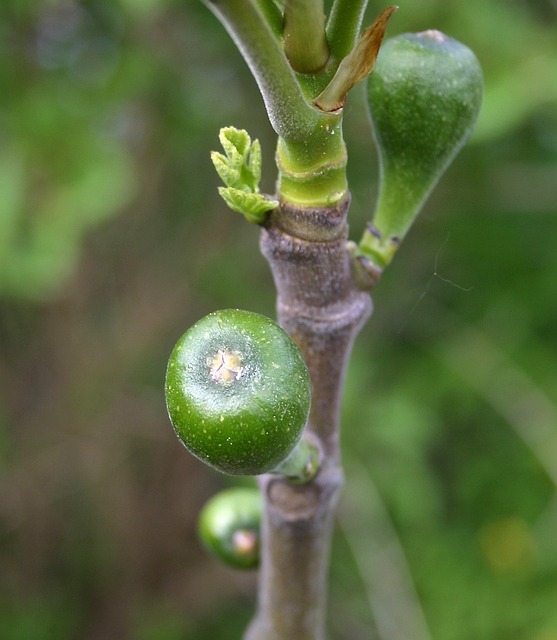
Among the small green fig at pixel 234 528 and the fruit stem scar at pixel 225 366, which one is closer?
the fruit stem scar at pixel 225 366

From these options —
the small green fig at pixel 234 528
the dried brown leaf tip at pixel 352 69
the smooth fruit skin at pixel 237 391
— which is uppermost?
the dried brown leaf tip at pixel 352 69

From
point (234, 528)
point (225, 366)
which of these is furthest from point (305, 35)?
point (234, 528)

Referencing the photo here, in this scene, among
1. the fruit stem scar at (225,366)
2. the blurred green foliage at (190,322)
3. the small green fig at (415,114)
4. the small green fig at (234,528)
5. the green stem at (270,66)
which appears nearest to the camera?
the green stem at (270,66)

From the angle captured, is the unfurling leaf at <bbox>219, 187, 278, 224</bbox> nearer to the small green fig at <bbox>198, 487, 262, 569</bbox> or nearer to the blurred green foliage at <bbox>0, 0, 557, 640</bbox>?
the small green fig at <bbox>198, 487, 262, 569</bbox>

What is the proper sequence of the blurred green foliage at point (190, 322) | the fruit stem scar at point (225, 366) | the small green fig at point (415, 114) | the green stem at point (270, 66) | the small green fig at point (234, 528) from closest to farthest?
the green stem at point (270, 66), the fruit stem scar at point (225, 366), the small green fig at point (415, 114), the small green fig at point (234, 528), the blurred green foliage at point (190, 322)

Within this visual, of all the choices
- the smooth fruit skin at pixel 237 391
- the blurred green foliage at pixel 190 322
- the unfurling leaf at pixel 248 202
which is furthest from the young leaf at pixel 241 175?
the blurred green foliage at pixel 190 322

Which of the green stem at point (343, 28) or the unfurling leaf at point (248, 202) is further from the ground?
the green stem at point (343, 28)

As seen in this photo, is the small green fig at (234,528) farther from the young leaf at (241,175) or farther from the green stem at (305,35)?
the green stem at (305,35)
